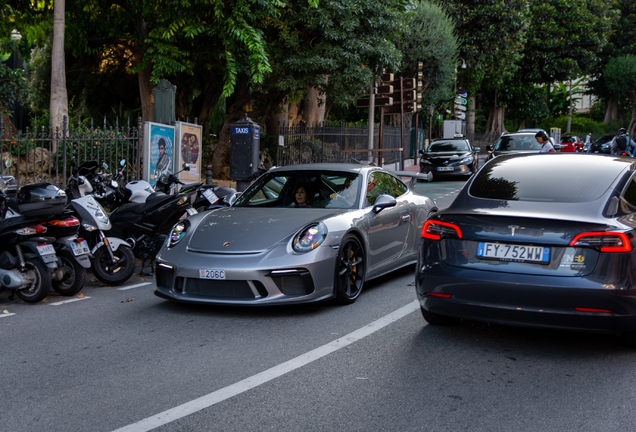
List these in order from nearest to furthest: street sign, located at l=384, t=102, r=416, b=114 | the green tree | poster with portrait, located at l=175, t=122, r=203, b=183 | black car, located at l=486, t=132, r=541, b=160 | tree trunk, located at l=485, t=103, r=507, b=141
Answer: poster with portrait, located at l=175, t=122, r=203, b=183
black car, located at l=486, t=132, r=541, b=160
street sign, located at l=384, t=102, r=416, b=114
tree trunk, located at l=485, t=103, r=507, b=141
the green tree

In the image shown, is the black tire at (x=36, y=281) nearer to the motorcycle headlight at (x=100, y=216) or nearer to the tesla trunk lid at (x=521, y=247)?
the motorcycle headlight at (x=100, y=216)

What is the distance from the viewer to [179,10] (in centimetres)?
1638

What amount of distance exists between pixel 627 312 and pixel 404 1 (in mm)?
18144

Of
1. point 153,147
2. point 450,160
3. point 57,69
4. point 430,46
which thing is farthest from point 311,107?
point 153,147

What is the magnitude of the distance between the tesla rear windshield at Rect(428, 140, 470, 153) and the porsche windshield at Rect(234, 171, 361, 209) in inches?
723

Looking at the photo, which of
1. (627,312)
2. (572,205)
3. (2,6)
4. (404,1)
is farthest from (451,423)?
(404,1)

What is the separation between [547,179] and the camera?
210 inches

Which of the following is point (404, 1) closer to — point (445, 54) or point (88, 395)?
point (445, 54)

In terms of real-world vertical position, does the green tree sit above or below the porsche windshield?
above

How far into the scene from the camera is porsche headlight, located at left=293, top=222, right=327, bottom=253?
19.4 feet

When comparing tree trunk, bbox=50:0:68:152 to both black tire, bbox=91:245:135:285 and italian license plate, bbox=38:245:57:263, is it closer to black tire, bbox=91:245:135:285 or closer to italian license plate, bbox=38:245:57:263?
black tire, bbox=91:245:135:285

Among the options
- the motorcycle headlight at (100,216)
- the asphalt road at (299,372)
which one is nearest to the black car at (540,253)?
the asphalt road at (299,372)

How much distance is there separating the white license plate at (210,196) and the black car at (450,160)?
15.2m

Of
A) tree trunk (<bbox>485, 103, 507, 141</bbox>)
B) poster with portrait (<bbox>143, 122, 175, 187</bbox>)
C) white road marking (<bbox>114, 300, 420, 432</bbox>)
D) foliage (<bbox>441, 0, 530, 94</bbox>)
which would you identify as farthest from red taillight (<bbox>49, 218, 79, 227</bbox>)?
tree trunk (<bbox>485, 103, 507, 141</bbox>)
